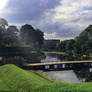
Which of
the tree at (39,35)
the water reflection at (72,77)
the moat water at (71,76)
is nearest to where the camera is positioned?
the water reflection at (72,77)

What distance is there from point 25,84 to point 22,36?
311 ft

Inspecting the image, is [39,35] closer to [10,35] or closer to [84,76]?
[10,35]

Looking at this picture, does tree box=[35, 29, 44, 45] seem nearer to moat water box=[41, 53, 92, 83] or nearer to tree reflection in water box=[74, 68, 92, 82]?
moat water box=[41, 53, 92, 83]

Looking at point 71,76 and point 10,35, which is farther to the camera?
point 10,35

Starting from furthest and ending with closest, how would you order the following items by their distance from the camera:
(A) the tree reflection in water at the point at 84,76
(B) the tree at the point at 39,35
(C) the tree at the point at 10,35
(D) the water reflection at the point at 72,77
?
(B) the tree at the point at 39,35 → (C) the tree at the point at 10,35 → (A) the tree reflection in water at the point at 84,76 → (D) the water reflection at the point at 72,77

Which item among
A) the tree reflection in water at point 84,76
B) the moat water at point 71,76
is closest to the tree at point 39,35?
the moat water at point 71,76

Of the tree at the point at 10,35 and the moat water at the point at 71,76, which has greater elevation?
the tree at the point at 10,35

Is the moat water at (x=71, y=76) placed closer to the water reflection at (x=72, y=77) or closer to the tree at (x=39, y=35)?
the water reflection at (x=72, y=77)

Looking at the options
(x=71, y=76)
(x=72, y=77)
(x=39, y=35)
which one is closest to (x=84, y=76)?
(x=71, y=76)

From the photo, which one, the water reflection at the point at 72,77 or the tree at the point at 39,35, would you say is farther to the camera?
the tree at the point at 39,35

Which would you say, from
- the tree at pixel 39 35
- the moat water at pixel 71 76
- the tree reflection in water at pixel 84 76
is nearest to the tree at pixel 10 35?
the tree at pixel 39 35

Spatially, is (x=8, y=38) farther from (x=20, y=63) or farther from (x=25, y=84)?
(x=25, y=84)

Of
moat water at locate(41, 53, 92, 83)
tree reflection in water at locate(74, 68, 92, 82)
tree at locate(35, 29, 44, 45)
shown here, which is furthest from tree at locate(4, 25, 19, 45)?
tree reflection in water at locate(74, 68, 92, 82)

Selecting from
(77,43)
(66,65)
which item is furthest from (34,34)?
(66,65)
